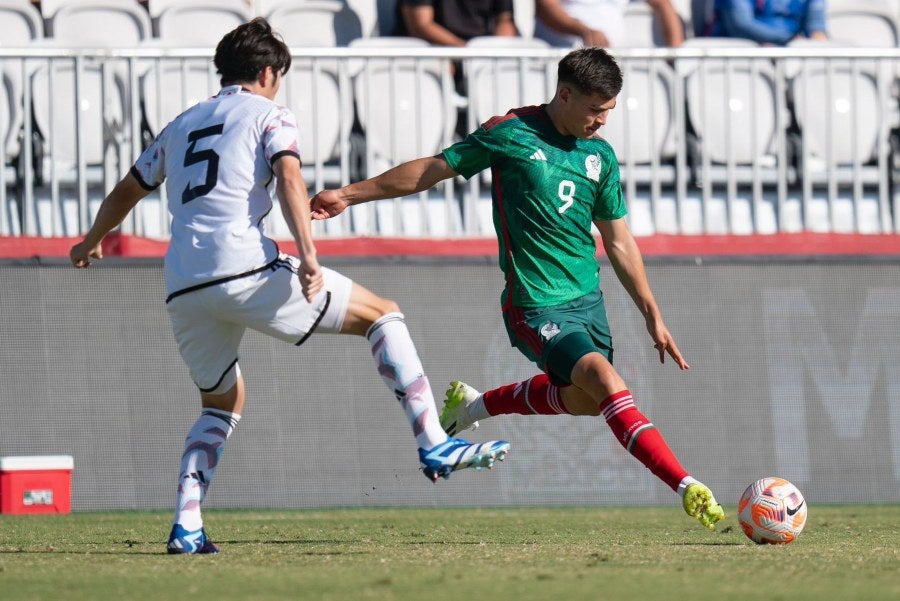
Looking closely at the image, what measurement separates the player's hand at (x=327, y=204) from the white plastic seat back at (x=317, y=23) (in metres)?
6.01

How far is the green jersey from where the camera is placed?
662 centimetres

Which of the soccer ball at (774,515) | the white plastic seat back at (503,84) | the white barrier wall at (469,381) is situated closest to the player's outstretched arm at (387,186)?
the soccer ball at (774,515)

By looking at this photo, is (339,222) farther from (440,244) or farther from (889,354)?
(889,354)

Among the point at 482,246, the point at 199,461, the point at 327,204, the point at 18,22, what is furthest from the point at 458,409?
the point at 18,22

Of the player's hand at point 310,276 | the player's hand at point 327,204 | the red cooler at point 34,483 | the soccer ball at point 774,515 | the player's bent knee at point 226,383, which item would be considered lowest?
the red cooler at point 34,483

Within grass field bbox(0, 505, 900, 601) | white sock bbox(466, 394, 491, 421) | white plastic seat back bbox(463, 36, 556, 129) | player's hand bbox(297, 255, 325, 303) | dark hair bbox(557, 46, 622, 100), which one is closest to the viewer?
grass field bbox(0, 505, 900, 601)

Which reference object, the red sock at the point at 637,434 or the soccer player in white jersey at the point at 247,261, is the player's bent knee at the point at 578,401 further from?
the soccer player in white jersey at the point at 247,261

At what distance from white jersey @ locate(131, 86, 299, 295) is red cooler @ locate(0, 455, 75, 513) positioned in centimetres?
366

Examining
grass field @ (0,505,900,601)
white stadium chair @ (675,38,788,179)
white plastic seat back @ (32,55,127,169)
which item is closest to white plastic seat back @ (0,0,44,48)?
white plastic seat back @ (32,55,127,169)

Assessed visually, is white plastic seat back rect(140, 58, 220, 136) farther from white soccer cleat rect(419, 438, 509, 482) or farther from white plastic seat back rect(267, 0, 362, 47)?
white soccer cleat rect(419, 438, 509, 482)

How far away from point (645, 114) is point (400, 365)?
5540mm

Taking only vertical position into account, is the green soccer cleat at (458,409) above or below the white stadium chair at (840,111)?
below

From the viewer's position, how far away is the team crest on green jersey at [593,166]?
22.0ft

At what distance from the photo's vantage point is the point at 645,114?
1086cm
